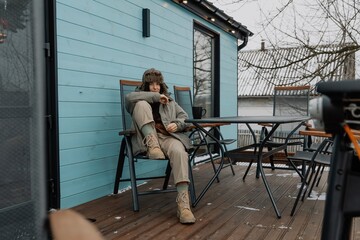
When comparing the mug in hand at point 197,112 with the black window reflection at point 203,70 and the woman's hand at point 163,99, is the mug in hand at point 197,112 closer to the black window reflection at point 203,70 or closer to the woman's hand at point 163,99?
the woman's hand at point 163,99

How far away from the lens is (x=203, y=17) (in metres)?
5.66

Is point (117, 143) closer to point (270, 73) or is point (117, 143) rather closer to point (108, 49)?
point (108, 49)

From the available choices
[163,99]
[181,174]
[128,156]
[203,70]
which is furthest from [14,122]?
[203,70]

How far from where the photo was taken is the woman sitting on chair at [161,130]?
2729 mm

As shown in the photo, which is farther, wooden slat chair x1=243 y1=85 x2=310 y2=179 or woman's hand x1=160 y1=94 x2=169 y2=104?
wooden slat chair x1=243 y1=85 x2=310 y2=179

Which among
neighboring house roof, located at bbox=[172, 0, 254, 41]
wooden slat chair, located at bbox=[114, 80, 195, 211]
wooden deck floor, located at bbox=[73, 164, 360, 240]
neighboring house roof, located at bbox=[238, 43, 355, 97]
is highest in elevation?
neighboring house roof, located at bbox=[172, 0, 254, 41]

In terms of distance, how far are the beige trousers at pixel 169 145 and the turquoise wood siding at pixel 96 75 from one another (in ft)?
1.73

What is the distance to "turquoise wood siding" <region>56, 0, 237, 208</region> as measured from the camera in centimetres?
302

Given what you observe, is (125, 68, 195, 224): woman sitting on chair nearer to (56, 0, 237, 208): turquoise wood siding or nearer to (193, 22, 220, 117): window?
(56, 0, 237, 208): turquoise wood siding

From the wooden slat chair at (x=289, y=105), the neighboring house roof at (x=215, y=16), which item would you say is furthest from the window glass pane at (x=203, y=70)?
the wooden slat chair at (x=289, y=105)

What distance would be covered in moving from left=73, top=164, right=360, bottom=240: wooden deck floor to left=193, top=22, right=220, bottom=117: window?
224 cm

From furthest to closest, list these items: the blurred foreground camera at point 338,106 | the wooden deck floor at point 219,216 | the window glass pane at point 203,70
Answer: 1. the window glass pane at point 203,70
2. the wooden deck floor at point 219,216
3. the blurred foreground camera at point 338,106

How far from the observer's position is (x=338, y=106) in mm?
743

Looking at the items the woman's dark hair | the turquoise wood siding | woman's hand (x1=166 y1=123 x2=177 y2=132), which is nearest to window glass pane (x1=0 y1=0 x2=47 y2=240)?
the turquoise wood siding
